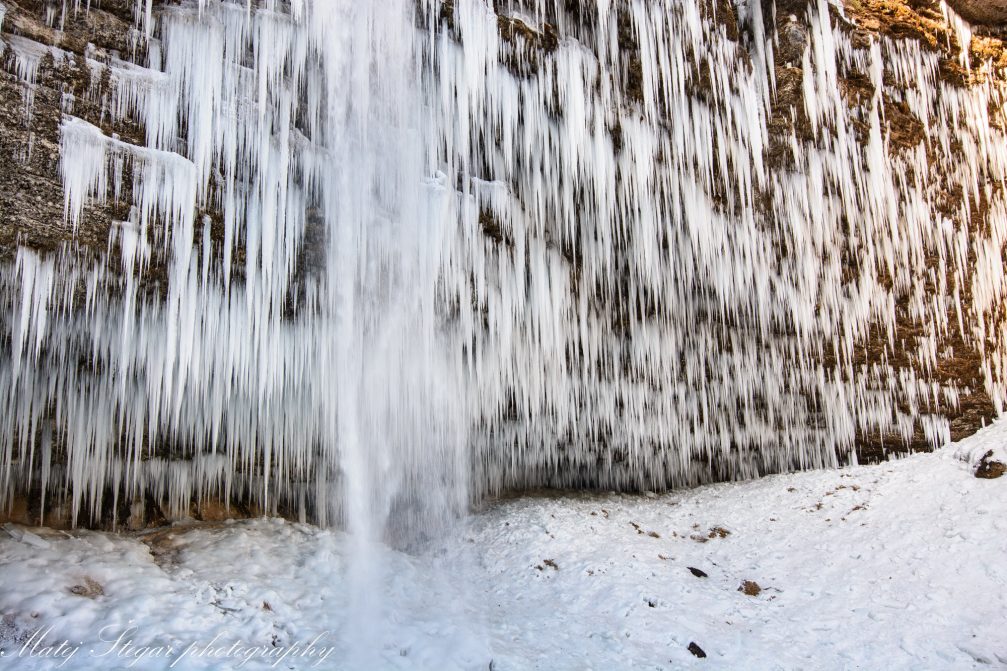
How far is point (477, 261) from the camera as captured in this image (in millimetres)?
7355

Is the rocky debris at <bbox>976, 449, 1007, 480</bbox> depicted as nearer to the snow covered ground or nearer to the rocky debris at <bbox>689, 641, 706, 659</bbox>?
the snow covered ground

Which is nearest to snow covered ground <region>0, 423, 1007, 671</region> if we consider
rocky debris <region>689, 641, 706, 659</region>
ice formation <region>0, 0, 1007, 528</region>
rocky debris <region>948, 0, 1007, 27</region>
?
rocky debris <region>689, 641, 706, 659</region>

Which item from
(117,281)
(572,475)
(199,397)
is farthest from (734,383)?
(117,281)

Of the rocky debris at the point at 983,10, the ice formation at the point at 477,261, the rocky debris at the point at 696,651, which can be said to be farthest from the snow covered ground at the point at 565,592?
the rocky debris at the point at 983,10

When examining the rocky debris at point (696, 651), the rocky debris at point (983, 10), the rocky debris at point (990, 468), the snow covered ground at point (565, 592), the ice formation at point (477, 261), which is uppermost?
the rocky debris at point (983, 10)

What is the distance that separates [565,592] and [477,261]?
429 centimetres

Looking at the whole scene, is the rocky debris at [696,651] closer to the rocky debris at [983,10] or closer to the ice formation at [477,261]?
the ice formation at [477,261]

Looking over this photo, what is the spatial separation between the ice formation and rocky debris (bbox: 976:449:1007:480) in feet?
5.15

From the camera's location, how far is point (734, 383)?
1049 centimetres

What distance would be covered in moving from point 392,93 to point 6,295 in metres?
3.94

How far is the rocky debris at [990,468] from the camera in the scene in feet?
27.4

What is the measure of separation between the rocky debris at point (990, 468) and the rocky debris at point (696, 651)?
17.4 ft

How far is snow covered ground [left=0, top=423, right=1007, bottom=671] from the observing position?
5.49 m

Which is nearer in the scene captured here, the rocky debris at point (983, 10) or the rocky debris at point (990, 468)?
the rocky debris at point (990, 468)
